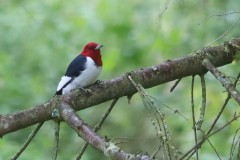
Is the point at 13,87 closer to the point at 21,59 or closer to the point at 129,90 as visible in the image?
the point at 21,59

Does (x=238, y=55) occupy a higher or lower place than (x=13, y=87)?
lower

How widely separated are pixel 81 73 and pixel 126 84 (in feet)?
2.74

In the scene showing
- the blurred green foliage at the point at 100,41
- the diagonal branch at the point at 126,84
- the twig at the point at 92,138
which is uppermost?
the blurred green foliage at the point at 100,41

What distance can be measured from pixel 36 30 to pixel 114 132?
5.22 ft

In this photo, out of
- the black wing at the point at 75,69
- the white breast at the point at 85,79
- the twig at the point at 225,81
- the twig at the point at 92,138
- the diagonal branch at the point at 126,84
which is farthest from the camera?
the black wing at the point at 75,69

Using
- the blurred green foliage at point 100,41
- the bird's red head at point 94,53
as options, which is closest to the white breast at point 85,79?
the bird's red head at point 94,53

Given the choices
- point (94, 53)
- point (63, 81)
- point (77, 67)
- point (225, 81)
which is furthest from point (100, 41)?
point (225, 81)

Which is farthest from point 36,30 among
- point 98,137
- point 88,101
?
point 98,137

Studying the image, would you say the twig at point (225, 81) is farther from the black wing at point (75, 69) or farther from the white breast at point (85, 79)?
the black wing at point (75, 69)

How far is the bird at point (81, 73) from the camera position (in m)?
3.64

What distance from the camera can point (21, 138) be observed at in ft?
22.2

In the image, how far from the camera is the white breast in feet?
11.9

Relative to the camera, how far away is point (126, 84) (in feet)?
9.60

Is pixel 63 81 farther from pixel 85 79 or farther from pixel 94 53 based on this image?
pixel 94 53
